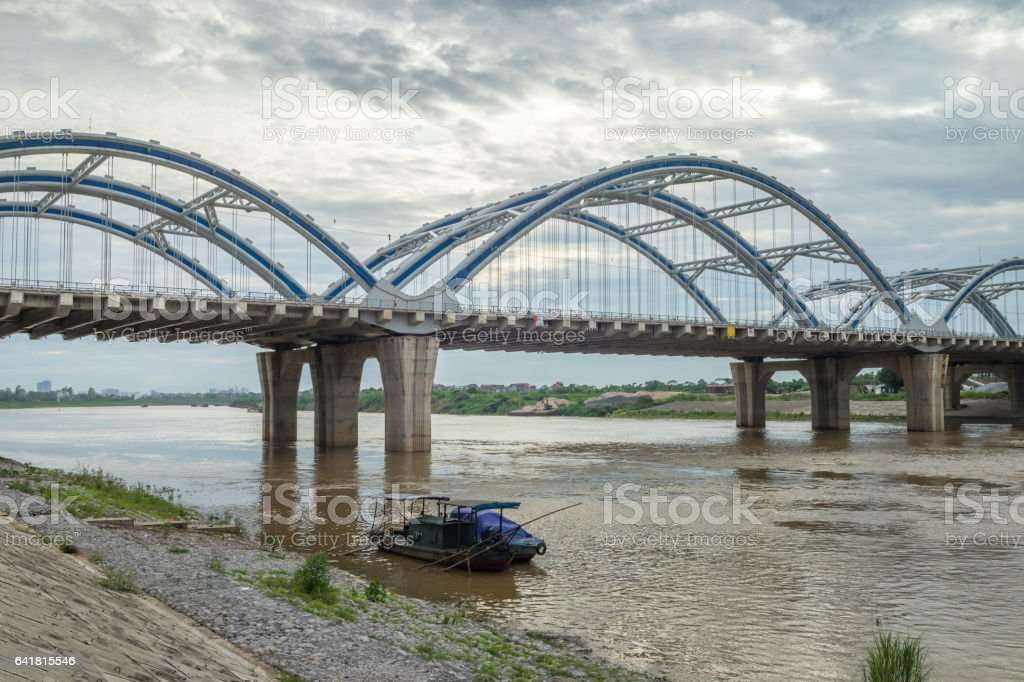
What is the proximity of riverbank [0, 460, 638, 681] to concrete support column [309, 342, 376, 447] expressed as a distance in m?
Result: 36.4

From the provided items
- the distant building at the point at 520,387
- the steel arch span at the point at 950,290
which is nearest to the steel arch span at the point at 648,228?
the steel arch span at the point at 950,290

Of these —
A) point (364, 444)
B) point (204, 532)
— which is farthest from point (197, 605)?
point (364, 444)

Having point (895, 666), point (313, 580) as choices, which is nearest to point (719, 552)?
point (313, 580)

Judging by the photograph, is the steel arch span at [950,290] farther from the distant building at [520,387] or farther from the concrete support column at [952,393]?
the distant building at [520,387]

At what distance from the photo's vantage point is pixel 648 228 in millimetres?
71250

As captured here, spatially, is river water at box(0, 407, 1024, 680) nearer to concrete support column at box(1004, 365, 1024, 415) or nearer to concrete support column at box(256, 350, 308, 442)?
concrete support column at box(256, 350, 308, 442)

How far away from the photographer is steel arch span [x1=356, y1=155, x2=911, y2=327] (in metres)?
52.6

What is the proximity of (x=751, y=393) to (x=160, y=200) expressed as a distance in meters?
60.1

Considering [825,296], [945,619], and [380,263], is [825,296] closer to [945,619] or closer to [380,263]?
[380,263]

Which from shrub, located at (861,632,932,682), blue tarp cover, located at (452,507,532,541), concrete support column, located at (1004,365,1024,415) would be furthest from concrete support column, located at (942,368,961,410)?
shrub, located at (861,632,932,682)

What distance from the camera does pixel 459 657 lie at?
11383 millimetres

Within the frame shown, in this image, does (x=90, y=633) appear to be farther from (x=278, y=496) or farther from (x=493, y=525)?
(x=278, y=496)

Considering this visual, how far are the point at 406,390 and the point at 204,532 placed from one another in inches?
1044

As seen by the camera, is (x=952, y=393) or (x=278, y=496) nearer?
(x=278, y=496)
